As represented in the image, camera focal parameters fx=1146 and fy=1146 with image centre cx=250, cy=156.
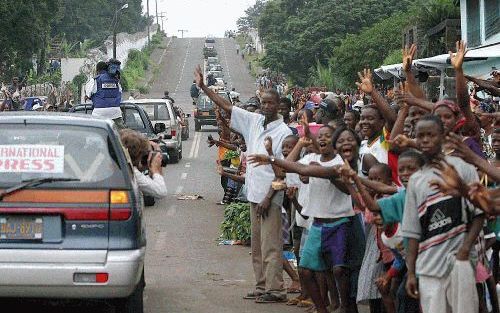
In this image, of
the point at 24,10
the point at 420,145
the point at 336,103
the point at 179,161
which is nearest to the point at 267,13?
the point at 24,10

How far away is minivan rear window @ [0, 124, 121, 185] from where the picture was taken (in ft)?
27.7

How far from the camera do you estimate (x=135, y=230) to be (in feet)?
27.8

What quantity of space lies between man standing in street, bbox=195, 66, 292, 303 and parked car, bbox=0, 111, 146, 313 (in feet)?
7.02

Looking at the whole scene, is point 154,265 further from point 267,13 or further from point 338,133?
point 267,13

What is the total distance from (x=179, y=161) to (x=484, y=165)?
23.6 meters

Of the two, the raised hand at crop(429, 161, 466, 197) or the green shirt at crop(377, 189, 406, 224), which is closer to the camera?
the raised hand at crop(429, 161, 466, 197)

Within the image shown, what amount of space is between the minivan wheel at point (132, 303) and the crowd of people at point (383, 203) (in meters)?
1.35

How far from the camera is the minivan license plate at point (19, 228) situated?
8.28 metres

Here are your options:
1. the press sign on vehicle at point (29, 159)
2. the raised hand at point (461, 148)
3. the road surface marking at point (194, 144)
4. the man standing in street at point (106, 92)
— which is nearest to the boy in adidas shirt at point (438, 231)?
the raised hand at point (461, 148)

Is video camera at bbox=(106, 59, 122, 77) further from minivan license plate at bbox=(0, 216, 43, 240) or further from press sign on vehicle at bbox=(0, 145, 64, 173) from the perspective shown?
minivan license plate at bbox=(0, 216, 43, 240)

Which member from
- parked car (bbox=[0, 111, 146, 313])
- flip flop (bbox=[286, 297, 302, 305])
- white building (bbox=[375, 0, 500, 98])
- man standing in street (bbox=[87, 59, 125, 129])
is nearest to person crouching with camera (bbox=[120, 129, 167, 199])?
parked car (bbox=[0, 111, 146, 313])

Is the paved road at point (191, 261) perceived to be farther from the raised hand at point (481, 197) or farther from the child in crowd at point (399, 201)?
the raised hand at point (481, 197)

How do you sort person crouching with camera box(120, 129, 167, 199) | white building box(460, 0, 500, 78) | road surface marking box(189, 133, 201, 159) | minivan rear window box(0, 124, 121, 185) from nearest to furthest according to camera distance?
minivan rear window box(0, 124, 121, 185) < person crouching with camera box(120, 129, 167, 199) < white building box(460, 0, 500, 78) < road surface marking box(189, 133, 201, 159)

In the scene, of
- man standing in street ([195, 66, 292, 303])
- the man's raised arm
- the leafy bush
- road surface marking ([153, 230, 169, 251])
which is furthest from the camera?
the leafy bush
